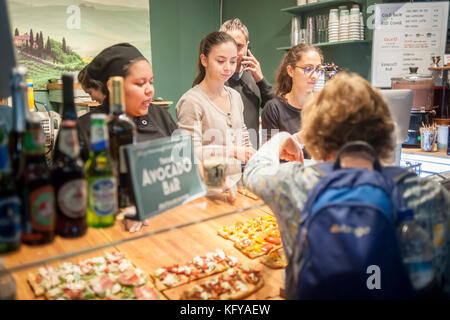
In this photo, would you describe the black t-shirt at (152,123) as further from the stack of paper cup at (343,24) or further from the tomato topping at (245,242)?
the stack of paper cup at (343,24)

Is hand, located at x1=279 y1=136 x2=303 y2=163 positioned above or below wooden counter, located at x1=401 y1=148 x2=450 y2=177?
above

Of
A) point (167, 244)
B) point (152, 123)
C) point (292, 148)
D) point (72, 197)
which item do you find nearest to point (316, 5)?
point (152, 123)

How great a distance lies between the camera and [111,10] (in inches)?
201

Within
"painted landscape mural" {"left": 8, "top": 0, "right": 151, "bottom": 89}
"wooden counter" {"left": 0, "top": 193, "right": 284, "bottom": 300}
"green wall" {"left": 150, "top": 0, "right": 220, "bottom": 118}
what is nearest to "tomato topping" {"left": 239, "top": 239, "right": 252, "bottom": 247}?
"wooden counter" {"left": 0, "top": 193, "right": 284, "bottom": 300}

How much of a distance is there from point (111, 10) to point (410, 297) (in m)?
5.25

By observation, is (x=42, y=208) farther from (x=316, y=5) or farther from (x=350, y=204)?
(x=316, y=5)

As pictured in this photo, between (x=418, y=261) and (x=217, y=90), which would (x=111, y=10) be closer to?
(x=217, y=90)

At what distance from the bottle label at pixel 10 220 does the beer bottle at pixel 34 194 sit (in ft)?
0.06

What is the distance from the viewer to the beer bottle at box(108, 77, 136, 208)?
91 centimetres

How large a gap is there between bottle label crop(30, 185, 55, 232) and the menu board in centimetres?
382

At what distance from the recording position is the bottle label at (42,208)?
777 millimetres

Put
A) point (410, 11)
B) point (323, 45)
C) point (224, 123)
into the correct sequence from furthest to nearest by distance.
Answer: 1. point (323, 45)
2. point (410, 11)
3. point (224, 123)

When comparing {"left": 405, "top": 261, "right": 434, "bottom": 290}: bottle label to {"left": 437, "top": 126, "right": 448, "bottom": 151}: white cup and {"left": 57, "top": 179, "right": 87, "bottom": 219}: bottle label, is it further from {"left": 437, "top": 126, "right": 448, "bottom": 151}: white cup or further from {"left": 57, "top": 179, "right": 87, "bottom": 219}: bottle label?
{"left": 437, "top": 126, "right": 448, "bottom": 151}: white cup
